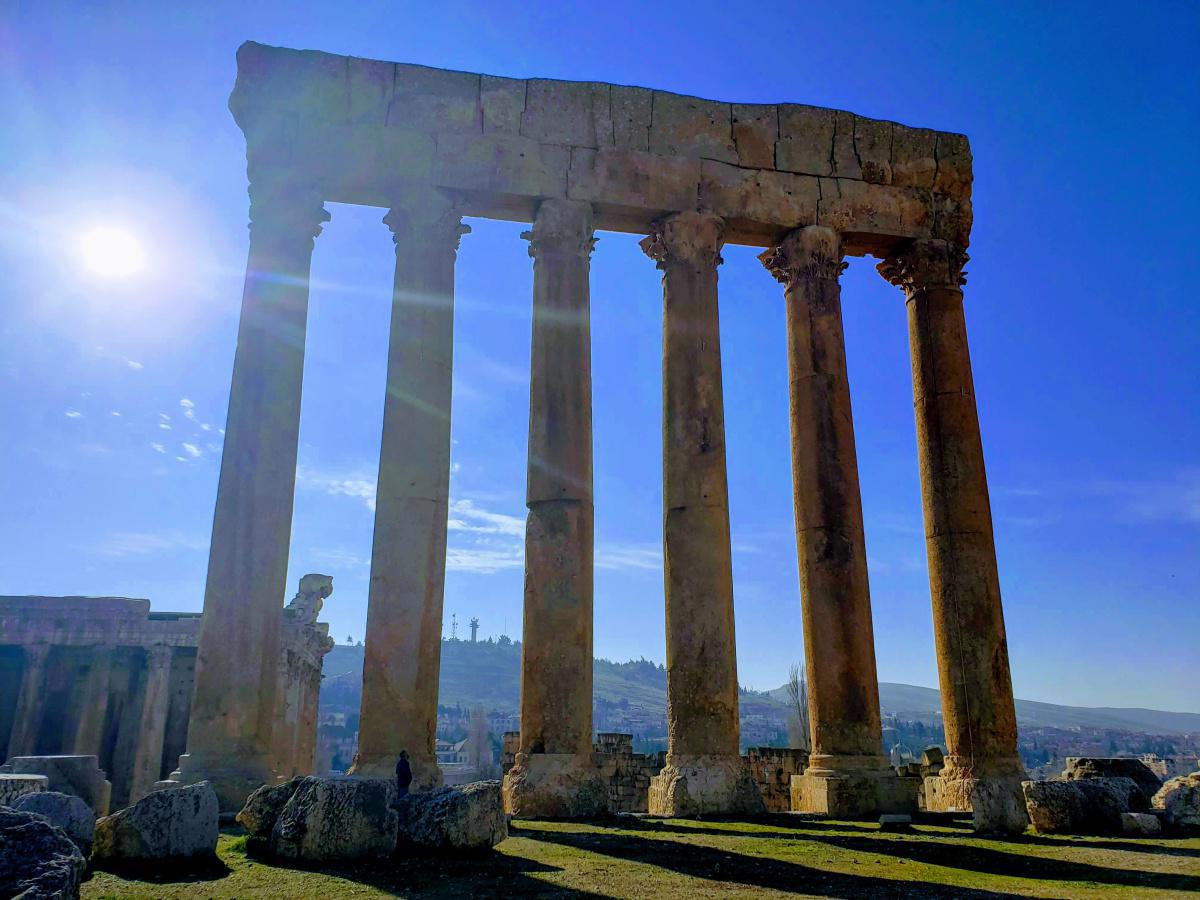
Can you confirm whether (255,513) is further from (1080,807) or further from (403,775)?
(1080,807)

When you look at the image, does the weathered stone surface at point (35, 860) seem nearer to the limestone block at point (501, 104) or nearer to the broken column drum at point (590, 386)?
the broken column drum at point (590, 386)

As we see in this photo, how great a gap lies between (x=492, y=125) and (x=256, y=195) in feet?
13.3

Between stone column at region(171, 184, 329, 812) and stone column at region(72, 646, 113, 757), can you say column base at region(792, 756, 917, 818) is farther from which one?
stone column at region(72, 646, 113, 757)

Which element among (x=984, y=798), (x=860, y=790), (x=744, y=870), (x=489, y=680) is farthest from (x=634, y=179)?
(x=489, y=680)

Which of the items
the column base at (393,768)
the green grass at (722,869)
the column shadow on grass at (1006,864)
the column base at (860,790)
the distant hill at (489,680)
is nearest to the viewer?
the green grass at (722,869)

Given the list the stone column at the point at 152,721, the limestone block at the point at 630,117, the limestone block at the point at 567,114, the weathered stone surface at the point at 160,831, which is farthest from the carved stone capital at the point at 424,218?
the stone column at the point at 152,721

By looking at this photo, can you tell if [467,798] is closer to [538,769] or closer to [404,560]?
[538,769]

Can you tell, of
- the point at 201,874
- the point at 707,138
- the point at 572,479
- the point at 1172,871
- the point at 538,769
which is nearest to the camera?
the point at 201,874

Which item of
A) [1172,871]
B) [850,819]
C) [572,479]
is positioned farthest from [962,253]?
[1172,871]

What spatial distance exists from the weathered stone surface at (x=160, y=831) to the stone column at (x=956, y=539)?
10.6 metres

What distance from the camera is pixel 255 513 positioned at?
1387cm

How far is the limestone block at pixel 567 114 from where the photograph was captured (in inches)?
635

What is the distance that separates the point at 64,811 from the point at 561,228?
11.1 metres

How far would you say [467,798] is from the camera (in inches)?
362
